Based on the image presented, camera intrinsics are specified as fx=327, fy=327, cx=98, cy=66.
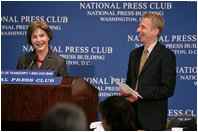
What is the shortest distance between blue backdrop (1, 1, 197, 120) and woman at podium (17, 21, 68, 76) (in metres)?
1.53

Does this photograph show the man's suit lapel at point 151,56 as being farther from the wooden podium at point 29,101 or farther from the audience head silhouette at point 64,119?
the audience head silhouette at point 64,119

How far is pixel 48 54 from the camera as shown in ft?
11.9

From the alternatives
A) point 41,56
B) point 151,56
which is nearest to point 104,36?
point 41,56

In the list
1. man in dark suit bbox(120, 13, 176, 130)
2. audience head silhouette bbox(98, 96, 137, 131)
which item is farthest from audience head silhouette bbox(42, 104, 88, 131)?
man in dark suit bbox(120, 13, 176, 130)

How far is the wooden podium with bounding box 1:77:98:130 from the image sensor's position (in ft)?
8.50

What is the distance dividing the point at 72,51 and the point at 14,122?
268 cm

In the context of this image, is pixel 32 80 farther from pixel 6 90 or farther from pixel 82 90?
pixel 82 90

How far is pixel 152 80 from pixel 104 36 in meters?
2.07

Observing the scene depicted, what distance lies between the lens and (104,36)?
5168mm

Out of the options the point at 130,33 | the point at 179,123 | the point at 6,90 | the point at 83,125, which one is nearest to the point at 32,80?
the point at 6,90

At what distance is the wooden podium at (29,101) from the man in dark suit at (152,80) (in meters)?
0.70

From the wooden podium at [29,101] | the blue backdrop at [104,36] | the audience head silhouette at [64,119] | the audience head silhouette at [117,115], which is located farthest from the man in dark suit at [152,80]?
the audience head silhouette at [64,119]

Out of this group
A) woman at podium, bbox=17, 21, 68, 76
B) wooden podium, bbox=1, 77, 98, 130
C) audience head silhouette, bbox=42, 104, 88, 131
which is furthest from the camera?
woman at podium, bbox=17, 21, 68, 76

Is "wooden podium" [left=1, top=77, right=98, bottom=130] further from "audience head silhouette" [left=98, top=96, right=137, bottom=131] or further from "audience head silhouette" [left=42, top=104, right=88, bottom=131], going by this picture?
"audience head silhouette" [left=42, top=104, right=88, bottom=131]
